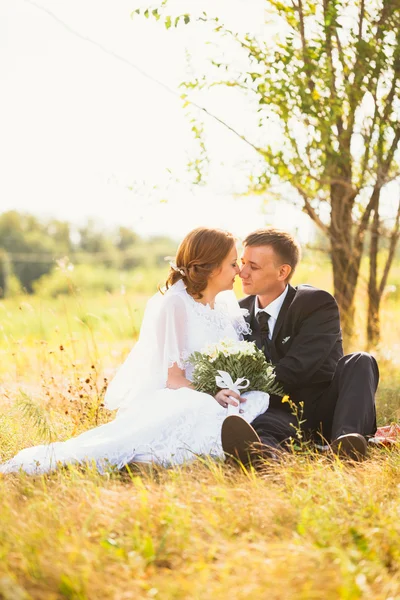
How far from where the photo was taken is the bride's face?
14.2 feet

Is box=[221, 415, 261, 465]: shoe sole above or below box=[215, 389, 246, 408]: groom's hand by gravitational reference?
below

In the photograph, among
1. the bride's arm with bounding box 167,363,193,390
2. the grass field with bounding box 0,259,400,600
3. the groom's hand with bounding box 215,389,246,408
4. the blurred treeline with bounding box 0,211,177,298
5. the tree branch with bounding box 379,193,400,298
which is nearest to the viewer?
the grass field with bounding box 0,259,400,600

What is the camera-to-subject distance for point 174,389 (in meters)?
4.12

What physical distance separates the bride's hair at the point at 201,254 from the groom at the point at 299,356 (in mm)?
258

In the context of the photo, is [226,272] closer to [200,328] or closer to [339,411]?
[200,328]

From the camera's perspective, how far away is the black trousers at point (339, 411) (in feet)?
13.0

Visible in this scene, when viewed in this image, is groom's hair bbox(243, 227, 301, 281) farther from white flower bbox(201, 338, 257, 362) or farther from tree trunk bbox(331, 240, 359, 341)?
tree trunk bbox(331, 240, 359, 341)

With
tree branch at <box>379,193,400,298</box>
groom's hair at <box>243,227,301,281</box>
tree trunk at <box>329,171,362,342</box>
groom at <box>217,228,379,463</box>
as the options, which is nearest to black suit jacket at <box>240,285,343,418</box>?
groom at <box>217,228,379,463</box>

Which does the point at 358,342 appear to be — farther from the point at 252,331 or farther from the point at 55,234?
the point at 55,234

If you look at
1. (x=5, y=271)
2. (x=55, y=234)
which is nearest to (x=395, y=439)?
(x=5, y=271)

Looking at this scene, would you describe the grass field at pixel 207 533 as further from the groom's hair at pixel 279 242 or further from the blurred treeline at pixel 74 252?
the blurred treeline at pixel 74 252

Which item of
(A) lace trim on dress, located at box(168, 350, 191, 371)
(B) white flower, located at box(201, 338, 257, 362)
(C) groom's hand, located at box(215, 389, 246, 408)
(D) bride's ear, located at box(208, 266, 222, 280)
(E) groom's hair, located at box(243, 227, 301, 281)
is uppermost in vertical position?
(E) groom's hair, located at box(243, 227, 301, 281)

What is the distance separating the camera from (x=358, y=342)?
743 centimetres

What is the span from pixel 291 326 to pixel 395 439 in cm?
90
